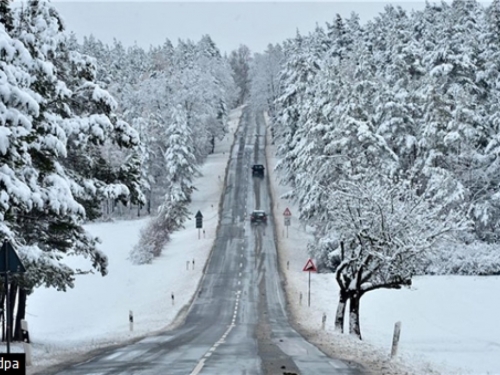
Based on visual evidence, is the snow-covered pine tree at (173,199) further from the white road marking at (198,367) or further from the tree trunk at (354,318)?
the white road marking at (198,367)

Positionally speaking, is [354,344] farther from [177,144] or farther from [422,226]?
[177,144]

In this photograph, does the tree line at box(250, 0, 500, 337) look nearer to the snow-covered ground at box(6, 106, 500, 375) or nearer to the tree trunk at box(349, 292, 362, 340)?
the snow-covered ground at box(6, 106, 500, 375)

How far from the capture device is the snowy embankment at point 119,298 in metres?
28.4

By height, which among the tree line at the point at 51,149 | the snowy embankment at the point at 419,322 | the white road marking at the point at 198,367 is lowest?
the snowy embankment at the point at 419,322

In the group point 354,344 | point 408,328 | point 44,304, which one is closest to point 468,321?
point 408,328

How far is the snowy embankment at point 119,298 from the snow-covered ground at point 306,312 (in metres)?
0.07

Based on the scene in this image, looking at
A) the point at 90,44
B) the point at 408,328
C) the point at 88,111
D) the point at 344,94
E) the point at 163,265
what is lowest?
the point at 408,328

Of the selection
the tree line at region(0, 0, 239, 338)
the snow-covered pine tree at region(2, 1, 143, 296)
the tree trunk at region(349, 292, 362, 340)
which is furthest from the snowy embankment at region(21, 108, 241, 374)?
the tree trunk at region(349, 292, 362, 340)

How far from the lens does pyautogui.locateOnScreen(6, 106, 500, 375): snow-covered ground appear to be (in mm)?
20703

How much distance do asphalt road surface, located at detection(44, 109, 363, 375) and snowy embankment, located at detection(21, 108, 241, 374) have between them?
1393 mm

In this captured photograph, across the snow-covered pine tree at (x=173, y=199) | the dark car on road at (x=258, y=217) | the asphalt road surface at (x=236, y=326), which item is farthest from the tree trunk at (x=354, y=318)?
the dark car on road at (x=258, y=217)

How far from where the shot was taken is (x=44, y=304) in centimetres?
4259

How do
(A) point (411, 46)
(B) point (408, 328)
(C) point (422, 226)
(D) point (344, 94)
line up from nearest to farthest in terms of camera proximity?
(C) point (422, 226)
(B) point (408, 328)
(D) point (344, 94)
(A) point (411, 46)

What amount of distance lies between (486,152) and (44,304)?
31358mm
